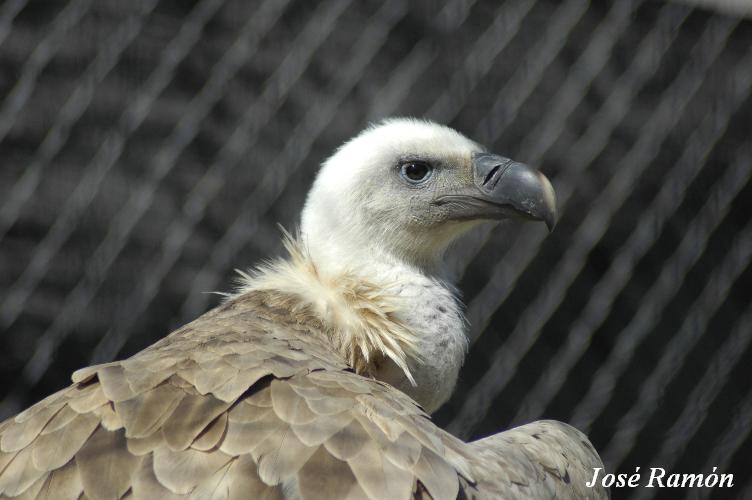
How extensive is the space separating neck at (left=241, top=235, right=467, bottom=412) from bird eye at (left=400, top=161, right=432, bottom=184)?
15 centimetres

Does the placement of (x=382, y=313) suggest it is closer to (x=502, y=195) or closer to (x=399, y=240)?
(x=399, y=240)

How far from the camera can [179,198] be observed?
8.70ft

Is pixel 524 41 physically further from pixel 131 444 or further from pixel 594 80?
pixel 131 444

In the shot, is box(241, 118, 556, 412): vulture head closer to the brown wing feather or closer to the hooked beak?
the hooked beak

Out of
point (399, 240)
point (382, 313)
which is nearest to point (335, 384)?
point (382, 313)

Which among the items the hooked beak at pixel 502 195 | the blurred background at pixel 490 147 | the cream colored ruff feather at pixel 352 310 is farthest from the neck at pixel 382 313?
the blurred background at pixel 490 147

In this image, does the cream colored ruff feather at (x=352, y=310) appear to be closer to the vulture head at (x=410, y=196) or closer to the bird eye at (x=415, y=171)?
the vulture head at (x=410, y=196)

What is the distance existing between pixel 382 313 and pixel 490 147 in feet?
3.58

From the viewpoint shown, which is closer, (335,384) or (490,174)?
(335,384)

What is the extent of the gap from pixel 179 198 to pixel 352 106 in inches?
17.3

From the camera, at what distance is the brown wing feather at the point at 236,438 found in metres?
1.17

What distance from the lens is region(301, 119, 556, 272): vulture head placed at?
5.99 feet

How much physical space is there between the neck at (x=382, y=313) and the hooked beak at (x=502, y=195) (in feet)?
0.49

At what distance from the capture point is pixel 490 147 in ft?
8.86
